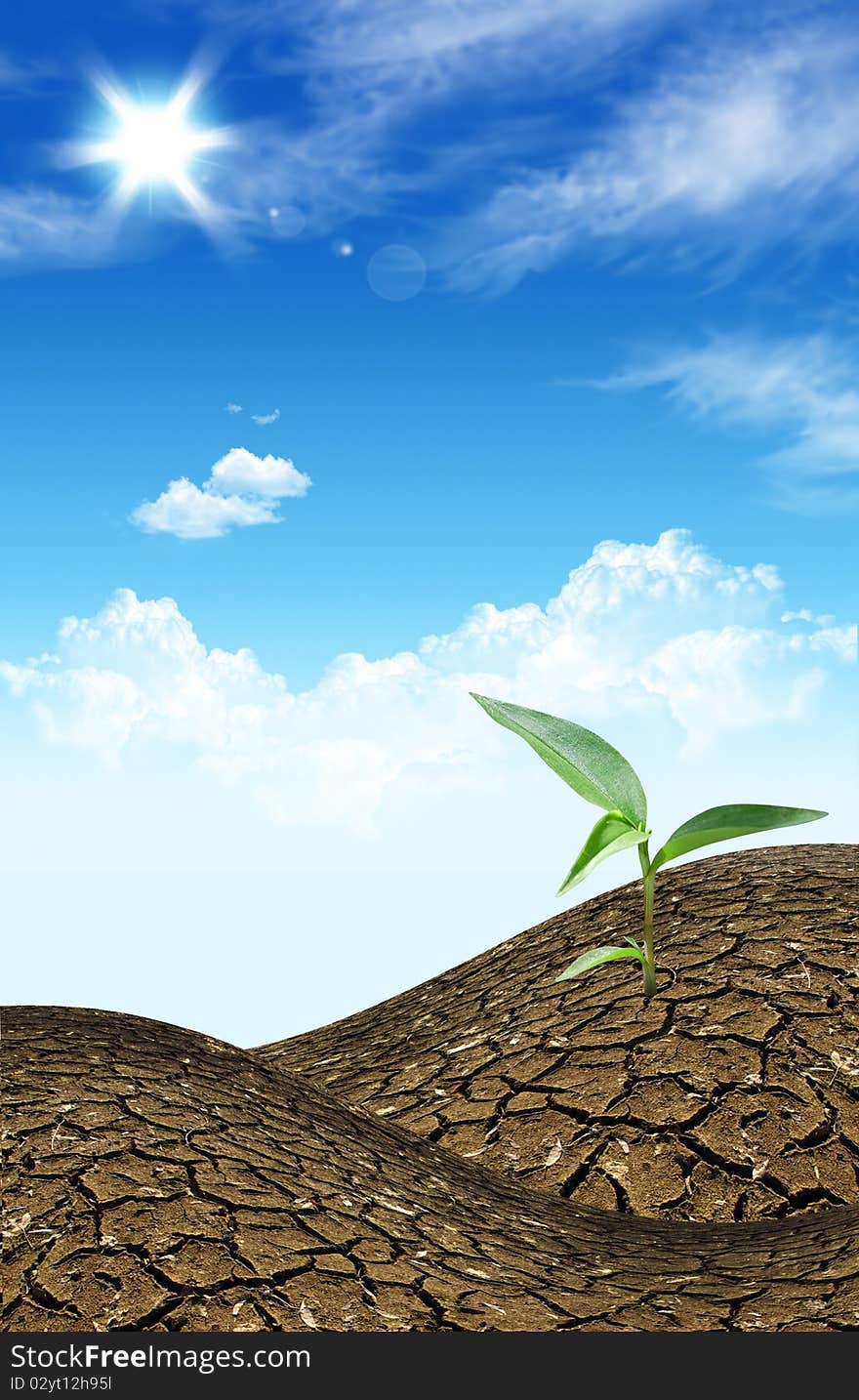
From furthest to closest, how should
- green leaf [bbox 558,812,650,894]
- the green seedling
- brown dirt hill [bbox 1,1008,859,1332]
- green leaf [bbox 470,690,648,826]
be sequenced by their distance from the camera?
1. green leaf [bbox 470,690,648,826]
2. the green seedling
3. green leaf [bbox 558,812,650,894]
4. brown dirt hill [bbox 1,1008,859,1332]

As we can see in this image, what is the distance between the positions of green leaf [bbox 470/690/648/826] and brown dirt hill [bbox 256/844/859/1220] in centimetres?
51

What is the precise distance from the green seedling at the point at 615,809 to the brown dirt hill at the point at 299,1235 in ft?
2.35

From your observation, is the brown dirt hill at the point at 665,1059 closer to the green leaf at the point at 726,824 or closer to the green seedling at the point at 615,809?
the green seedling at the point at 615,809

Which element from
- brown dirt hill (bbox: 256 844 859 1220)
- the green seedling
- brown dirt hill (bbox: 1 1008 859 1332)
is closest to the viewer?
brown dirt hill (bbox: 1 1008 859 1332)

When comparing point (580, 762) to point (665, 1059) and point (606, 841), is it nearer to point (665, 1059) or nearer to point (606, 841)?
point (606, 841)

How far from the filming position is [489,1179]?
7.27 ft

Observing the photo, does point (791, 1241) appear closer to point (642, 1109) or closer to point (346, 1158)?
point (642, 1109)

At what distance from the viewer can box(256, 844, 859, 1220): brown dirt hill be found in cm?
224

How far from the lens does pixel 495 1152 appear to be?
236cm

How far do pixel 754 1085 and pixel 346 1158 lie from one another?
964mm

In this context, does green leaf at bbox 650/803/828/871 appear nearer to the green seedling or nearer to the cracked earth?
the green seedling

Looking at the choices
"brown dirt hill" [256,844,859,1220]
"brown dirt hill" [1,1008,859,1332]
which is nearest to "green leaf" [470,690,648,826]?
"brown dirt hill" [256,844,859,1220]

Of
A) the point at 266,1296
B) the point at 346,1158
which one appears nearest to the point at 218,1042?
the point at 346,1158

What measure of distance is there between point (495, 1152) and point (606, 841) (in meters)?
0.75
